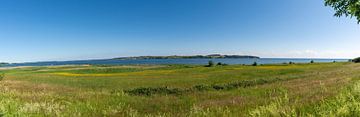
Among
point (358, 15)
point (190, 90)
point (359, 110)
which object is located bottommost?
point (190, 90)

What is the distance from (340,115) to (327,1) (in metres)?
12.8

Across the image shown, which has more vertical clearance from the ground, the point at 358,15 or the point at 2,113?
the point at 358,15

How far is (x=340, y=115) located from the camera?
230 inches

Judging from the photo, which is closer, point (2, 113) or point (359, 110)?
point (359, 110)

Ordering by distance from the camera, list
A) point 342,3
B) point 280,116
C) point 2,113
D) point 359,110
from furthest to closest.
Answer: point 342,3 < point 2,113 < point 280,116 < point 359,110

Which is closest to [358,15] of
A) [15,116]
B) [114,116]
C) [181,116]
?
[181,116]

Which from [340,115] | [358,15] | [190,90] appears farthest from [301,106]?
[190,90]

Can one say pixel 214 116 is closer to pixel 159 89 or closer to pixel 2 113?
pixel 2 113

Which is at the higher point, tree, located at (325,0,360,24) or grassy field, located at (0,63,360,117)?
tree, located at (325,0,360,24)

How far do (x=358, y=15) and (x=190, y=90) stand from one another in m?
12.2

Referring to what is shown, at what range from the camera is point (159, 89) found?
957 inches

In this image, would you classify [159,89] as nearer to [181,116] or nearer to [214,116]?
[181,116]

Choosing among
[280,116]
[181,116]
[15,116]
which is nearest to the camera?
[280,116]

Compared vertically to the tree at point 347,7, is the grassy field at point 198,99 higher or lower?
lower
